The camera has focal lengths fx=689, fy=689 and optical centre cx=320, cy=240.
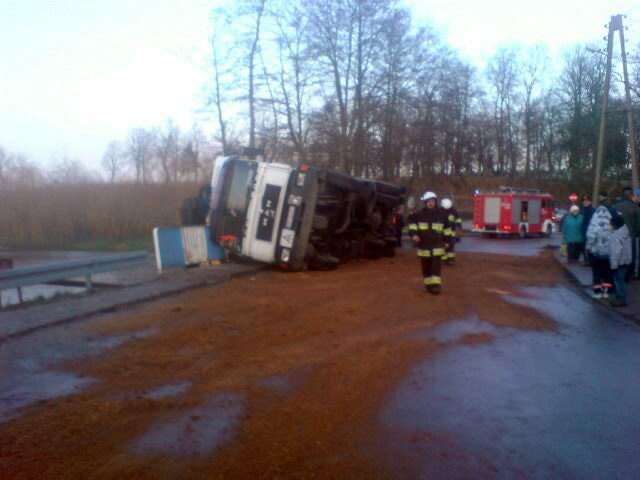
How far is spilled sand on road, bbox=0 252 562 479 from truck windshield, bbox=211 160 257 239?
2.67 m

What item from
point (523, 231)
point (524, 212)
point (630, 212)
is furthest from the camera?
point (523, 231)

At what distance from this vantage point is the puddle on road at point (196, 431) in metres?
4.75

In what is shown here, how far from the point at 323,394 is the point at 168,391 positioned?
1.37 m

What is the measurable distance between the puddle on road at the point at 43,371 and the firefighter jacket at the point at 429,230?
5.17 metres

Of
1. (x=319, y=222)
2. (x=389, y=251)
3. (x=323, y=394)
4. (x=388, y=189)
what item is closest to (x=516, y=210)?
(x=389, y=251)

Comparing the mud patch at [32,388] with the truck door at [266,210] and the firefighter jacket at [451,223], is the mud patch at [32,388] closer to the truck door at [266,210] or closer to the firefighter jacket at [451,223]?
the truck door at [266,210]

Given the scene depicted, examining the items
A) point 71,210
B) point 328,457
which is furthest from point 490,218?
point 328,457

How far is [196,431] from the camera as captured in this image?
5098 millimetres

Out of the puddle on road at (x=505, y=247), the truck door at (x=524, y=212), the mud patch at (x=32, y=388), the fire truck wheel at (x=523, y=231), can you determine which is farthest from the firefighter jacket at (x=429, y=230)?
the fire truck wheel at (x=523, y=231)

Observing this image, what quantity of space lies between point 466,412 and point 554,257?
18.8m

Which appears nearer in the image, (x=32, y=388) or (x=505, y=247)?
(x=32, y=388)

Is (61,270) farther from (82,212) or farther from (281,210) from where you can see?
(82,212)

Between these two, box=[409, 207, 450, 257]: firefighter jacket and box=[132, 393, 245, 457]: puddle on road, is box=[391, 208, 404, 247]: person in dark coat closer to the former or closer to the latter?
box=[409, 207, 450, 257]: firefighter jacket

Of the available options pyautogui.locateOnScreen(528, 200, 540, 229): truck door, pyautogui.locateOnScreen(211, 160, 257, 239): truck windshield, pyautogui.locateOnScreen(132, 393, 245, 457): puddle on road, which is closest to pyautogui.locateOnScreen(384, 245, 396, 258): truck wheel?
pyautogui.locateOnScreen(211, 160, 257, 239): truck windshield
